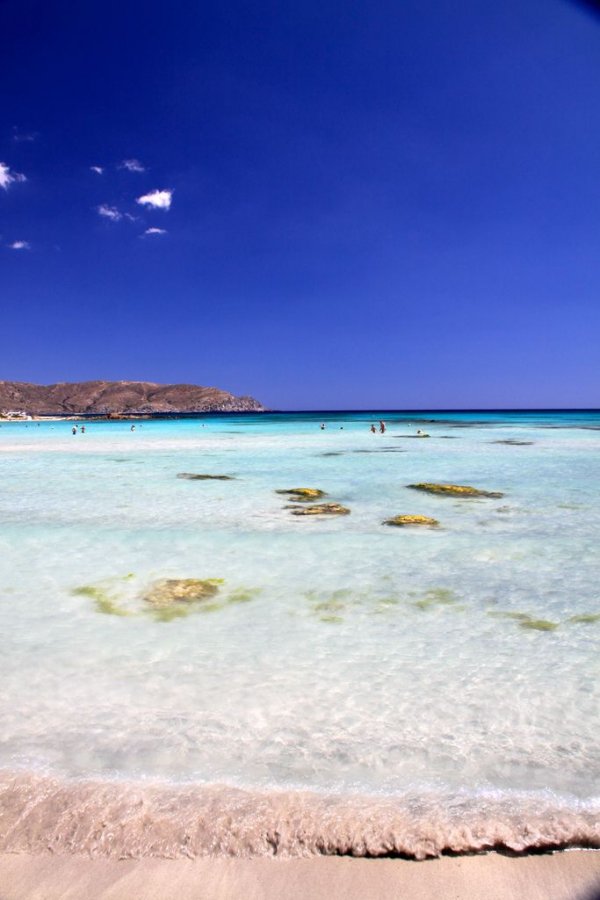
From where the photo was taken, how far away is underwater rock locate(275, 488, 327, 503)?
1341cm

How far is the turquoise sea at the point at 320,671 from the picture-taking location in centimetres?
295

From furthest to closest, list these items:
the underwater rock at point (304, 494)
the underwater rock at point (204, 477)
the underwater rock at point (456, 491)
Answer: the underwater rock at point (204, 477)
the underwater rock at point (456, 491)
the underwater rock at point (304, 494)

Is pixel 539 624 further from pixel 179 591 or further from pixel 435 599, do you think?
pixel 179 591

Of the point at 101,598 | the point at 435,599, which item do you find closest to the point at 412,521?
the point at 435,599

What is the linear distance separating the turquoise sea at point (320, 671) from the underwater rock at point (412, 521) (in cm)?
33

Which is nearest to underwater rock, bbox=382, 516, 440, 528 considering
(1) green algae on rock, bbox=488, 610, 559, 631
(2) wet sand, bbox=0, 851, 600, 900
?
(1) green algae on rock, bbox=488, 610, 559, 631

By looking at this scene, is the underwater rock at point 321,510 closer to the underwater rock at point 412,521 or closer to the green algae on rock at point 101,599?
the underwater rock at point 412,521

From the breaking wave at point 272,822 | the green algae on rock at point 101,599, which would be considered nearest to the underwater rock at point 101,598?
the green algae on rock at point 101,599

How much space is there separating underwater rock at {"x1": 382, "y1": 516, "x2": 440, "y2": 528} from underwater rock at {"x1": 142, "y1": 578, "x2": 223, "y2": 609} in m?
4.41

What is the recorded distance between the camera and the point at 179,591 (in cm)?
662

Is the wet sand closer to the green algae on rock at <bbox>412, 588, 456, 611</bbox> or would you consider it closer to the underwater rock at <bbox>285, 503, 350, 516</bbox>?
the green algae on rock at <bbox>412, 588, 456, 611</bbox>

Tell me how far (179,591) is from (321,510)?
5452mm

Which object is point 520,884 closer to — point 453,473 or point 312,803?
point 312,803

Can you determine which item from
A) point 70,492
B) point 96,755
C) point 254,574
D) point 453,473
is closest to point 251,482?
point 70,492
